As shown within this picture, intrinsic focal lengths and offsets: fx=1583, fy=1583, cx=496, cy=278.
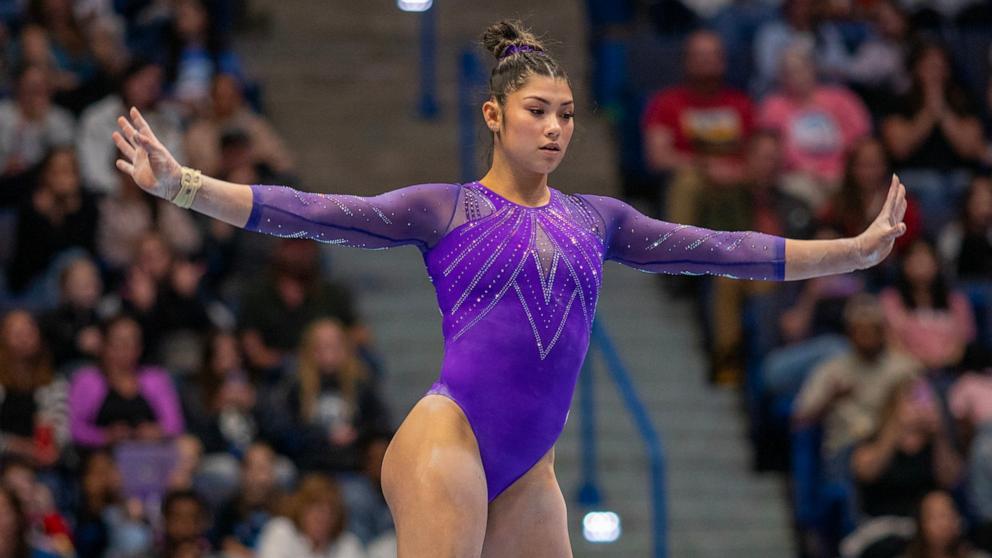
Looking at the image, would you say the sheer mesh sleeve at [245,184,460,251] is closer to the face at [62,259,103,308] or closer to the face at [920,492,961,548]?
the face at [920,492,961,548]

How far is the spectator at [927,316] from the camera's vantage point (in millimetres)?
8508

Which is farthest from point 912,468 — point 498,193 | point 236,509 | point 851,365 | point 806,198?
point 498,193

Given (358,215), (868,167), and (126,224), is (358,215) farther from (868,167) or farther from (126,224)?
(868,167)

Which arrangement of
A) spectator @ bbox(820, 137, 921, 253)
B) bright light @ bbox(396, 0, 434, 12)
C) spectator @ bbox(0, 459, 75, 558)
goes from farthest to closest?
bright light @ bbox(396, 0, 434, 12), spectator @ bbox(820, 137, 921, 253), spectator @ bbox(0, 459, 75, 558)

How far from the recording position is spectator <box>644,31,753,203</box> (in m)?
9.52

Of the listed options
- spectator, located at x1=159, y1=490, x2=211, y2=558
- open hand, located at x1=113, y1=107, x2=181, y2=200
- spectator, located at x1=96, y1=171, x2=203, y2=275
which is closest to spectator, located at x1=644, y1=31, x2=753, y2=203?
spectator, located at x1=96, y1=171, x2=203, y2=275

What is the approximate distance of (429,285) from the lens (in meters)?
9.60

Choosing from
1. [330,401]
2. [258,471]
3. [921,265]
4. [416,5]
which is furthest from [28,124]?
[921,265]

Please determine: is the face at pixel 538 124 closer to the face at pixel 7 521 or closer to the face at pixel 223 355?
the face at pixel 7 521

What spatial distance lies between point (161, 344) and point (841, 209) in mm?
3776

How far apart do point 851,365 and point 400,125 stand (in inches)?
147

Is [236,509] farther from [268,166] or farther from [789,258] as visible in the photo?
[789,258]

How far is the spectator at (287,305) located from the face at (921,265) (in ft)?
9.78

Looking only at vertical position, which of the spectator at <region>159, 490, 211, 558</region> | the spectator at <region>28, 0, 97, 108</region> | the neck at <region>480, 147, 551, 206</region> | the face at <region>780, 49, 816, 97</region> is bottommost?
the spectator at <region>159, 490, 211, 558</region>
